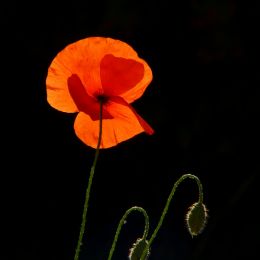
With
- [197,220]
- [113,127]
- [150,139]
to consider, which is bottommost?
[150,139]

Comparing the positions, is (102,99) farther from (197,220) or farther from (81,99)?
(197,220)

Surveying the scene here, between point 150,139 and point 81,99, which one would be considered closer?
point 81,99

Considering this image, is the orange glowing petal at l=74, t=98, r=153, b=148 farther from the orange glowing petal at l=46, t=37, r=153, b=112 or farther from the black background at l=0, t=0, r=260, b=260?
Result: the black background at l=0, t=0, r=260, b=260

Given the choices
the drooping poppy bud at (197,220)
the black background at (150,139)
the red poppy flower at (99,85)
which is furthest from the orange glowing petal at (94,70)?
the black background at (150,139)

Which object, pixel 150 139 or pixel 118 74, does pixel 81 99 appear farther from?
pixel 150 139

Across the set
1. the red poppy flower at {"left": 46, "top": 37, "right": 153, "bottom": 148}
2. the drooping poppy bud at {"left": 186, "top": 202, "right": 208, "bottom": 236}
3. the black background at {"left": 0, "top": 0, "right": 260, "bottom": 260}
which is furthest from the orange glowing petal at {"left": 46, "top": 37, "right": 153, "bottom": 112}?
the black background at {"left": 0, "top": 0, "right": 260, "bottom": 260}

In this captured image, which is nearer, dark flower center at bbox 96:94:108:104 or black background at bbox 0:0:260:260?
dark flower center at bbox 96:94:108:104

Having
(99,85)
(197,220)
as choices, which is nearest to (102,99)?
(99,85)

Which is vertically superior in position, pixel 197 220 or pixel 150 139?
pixel 197 220

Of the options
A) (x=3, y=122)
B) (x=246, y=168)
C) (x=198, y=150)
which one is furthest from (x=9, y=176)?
(x=246, y=168)
